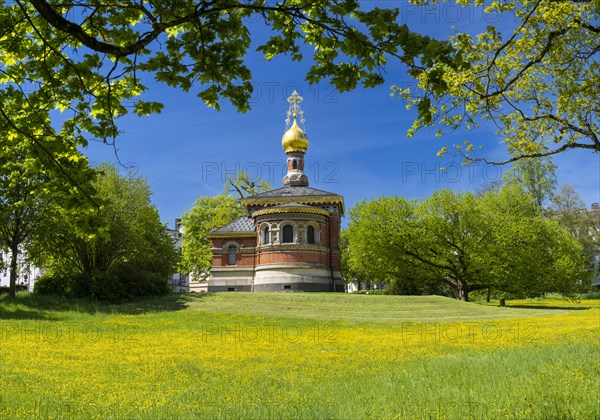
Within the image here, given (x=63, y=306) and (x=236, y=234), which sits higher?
(x=236, y=234)

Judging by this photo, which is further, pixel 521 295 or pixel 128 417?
pixel 521 295

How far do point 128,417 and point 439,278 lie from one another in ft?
136

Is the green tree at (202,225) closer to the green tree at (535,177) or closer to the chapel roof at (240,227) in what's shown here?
the chapel roof at (240,227)

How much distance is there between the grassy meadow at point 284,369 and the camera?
7361 mm

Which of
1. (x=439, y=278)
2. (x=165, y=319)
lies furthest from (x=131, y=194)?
(x=439, y=278)

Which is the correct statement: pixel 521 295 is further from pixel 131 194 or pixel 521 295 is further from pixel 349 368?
pixel 349 368

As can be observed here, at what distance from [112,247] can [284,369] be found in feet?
89.4

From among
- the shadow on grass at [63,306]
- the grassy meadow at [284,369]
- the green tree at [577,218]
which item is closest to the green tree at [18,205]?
the shadow on grass at [63,306]

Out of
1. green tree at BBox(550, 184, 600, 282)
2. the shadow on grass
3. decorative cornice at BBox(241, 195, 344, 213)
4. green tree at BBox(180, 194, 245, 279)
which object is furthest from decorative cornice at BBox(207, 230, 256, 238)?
green tree at BBox(550, 184, 600, 282)

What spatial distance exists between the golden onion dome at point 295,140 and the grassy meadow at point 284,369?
94.8 feet

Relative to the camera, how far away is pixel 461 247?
1769 inches

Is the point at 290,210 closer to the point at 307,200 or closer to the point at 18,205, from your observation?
the point at 307,200

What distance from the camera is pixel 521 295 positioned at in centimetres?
4350

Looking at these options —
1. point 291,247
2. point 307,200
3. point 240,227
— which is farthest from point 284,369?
point 240,227
